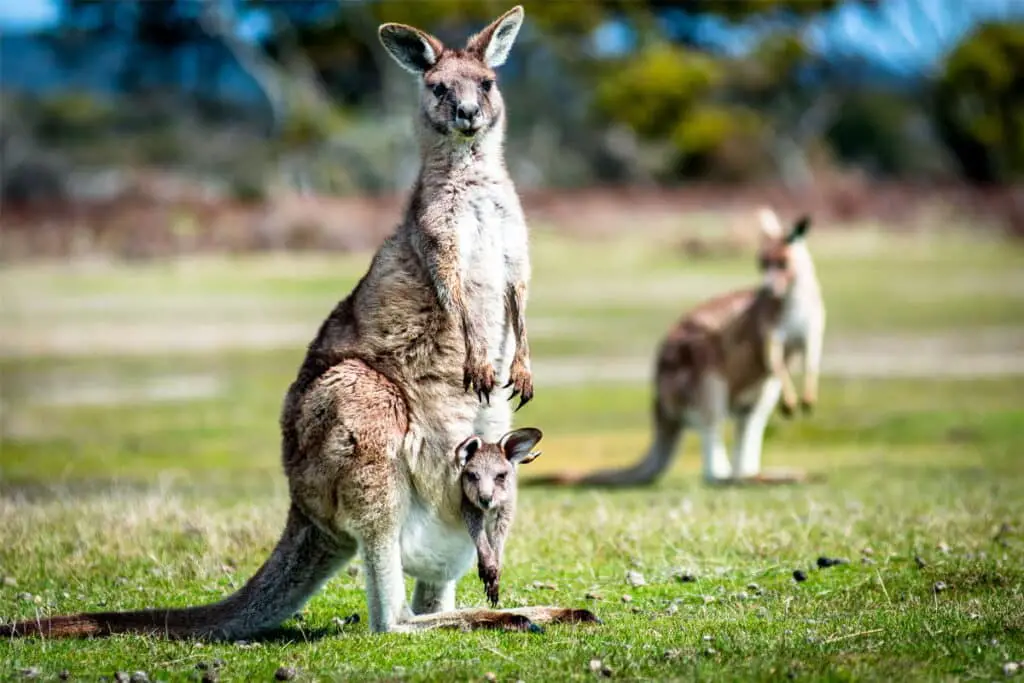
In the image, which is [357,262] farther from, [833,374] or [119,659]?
[119,659]

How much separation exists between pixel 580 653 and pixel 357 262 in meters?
28.3

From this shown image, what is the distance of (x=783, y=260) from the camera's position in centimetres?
1283

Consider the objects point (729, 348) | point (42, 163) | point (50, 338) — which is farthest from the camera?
point (42, 163)

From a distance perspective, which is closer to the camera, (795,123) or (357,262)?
(357,262)

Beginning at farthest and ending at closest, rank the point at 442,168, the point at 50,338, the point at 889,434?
the point at 50,338 < the point at 889,434 < the point at 442,168

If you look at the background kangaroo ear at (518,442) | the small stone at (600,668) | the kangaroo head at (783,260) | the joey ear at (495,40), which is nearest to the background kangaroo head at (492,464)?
the background kangaroo ear at (518,442)

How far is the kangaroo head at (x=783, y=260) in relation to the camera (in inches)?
504

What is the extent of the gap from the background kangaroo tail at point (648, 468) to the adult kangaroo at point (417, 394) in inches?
218

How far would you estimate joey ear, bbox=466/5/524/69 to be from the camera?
21.9ft

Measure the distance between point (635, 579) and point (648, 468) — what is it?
5.19m

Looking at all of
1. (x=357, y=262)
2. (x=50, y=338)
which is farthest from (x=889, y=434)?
(x=357, y=262)

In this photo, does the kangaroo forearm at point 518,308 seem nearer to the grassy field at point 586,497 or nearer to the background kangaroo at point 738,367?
the grassy field at point 586,497

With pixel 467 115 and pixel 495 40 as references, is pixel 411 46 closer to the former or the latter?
pixel 495 40

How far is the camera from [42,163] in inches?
1852
